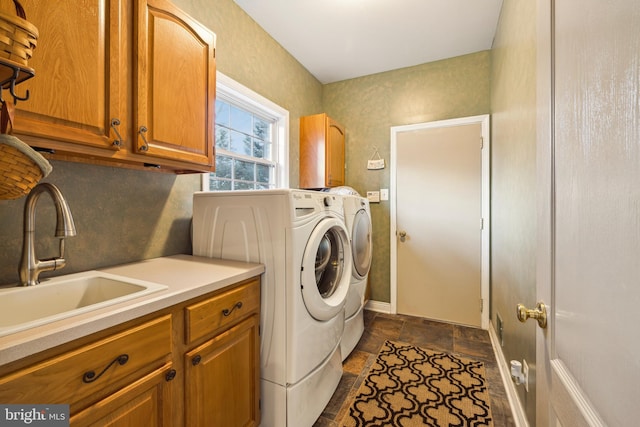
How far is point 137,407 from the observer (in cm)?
81

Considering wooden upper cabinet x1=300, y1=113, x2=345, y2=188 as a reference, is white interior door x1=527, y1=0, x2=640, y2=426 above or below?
below

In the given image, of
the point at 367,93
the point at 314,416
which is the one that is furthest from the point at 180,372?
the point at 367,93

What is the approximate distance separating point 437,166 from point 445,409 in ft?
6.81

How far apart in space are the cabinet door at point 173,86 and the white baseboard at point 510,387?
82.0 inches

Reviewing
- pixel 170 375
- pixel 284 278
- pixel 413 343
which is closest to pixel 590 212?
pixel 284 278

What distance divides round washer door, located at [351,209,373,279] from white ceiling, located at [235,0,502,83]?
156 centimetres

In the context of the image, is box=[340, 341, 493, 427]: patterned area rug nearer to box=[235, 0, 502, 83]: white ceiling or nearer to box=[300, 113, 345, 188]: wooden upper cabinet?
box=[300, 113, 345, 188]: wooden upper cabinet

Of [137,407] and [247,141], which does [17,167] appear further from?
[247,141]

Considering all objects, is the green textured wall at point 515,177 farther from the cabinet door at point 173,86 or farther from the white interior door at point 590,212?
the cabinet door at point 173,86

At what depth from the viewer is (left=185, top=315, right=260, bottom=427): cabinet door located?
0.99 m

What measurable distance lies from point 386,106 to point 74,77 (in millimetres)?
2729

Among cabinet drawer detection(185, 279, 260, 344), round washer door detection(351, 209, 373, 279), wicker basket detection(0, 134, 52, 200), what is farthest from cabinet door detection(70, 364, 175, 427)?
round washer door detection(351, 209, 373, 279)

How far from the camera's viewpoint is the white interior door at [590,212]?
37cm

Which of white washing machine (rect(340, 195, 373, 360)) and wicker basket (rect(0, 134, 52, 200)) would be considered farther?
white washing machine (rect(340, 195, 373, 360))
